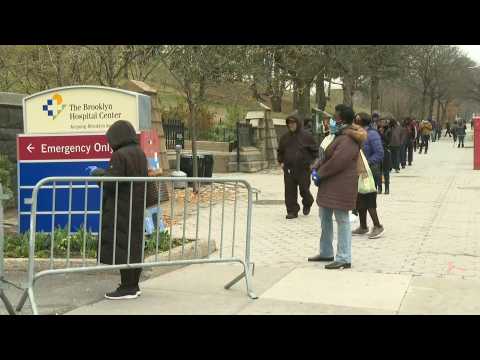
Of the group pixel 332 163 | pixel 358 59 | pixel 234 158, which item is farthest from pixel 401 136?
pixel 332 163

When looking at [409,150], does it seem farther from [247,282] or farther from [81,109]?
[247,282]

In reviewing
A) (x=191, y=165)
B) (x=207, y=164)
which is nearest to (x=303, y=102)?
(x=207, y=164)

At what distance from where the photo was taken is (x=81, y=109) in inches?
318

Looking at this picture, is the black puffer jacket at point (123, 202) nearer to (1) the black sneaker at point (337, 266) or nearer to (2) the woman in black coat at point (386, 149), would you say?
(1) the black sneaker at point (337, 266)

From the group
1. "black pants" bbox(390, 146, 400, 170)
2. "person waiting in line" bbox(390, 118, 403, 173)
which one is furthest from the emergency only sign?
"black pants" bbox(390, 146, 400, 170)

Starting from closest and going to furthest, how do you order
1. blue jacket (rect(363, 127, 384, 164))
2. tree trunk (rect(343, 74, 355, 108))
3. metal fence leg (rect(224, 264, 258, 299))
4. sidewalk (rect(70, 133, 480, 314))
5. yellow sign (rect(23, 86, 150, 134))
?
sidewalk (rect(70, 133, 480, 314))
metal fence leg (rect(224, 264, 258, 299))
yellow sign (rect(23, 86, 150, 134))
blue jacket (rect(363, 127, 384, 164))
tree trunk (rect(343, 74, 355, 108))

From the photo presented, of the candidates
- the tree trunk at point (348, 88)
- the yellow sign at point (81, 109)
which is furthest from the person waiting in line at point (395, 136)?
the yellow sign at point (81, 109)

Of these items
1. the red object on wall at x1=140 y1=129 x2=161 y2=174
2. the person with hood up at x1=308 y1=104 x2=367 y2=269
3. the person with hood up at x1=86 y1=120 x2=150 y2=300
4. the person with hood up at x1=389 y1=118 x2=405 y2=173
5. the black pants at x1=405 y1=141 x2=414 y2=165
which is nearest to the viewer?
the person with hood up at x1=86 y1=120 x2=150 y2=300

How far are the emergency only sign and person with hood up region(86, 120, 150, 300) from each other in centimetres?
186

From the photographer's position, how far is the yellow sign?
8039mm

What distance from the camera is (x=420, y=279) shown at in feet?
21.1

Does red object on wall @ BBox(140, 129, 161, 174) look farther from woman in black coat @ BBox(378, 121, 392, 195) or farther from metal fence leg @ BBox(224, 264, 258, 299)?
woman in black coat @ BBox(378, 121, 392, 195)

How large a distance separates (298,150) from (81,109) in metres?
3.94
